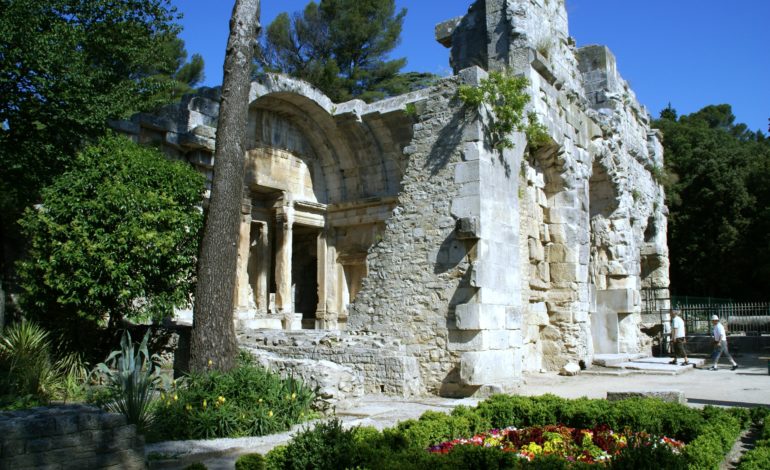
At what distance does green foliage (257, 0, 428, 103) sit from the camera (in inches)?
996

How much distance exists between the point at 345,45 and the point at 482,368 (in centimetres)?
1916

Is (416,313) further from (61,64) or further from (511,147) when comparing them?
(61,64)

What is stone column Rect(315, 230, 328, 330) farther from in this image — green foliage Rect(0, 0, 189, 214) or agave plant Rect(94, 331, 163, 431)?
agave plant Rect(94, 331, 163, 431)

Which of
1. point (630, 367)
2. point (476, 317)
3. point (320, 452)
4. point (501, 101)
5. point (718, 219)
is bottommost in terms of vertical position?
point (630, 367)

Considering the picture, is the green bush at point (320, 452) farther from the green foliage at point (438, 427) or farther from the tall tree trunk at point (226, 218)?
the tall tree trunk at point (226, 218)

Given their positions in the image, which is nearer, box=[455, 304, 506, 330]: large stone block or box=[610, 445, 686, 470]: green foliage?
box=[610, 445, 686, 470]: green foliage

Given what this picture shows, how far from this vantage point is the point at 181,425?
21.3 ft

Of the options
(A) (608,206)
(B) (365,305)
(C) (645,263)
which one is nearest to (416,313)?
(B) (365,305)

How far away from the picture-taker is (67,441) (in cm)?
472

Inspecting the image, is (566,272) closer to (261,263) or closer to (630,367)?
(630,367)

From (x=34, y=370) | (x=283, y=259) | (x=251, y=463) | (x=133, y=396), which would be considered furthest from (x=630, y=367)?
(x=34, y=370)

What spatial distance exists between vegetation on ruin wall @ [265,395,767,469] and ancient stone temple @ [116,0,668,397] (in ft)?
7.86

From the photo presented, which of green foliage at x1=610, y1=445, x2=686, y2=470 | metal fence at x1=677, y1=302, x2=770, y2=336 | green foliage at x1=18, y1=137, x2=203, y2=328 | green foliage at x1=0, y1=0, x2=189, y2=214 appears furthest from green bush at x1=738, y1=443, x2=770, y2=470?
metal fence at x1=677, y1=302, x2=770, y2=336

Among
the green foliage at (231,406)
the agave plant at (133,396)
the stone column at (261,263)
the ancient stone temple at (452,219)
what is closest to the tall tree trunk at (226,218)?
the green foliage at (231,406)
